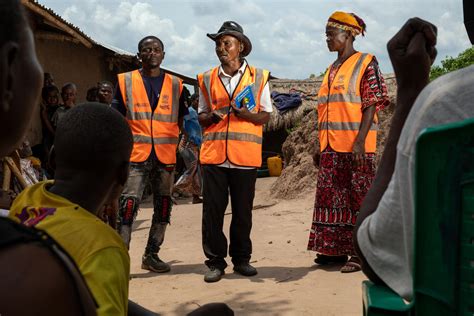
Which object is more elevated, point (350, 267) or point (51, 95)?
point (51, 95)

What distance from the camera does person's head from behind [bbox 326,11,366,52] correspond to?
5.37 metres

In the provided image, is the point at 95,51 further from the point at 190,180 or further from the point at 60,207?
the point at 60,207

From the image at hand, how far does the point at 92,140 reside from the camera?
1.96m

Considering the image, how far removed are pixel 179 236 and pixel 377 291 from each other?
19.7 feet

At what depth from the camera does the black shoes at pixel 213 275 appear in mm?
5098

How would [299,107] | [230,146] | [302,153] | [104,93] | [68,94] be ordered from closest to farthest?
[230,146] < [104,93] < [68,94] < [302,153] < [299,107]

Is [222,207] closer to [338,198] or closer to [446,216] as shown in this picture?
[338,198]

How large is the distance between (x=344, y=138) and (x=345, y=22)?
3.16ft

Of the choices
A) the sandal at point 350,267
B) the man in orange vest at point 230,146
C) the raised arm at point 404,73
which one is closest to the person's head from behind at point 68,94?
the man in orange vest at point 230,146

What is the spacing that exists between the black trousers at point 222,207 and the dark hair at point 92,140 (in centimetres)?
319

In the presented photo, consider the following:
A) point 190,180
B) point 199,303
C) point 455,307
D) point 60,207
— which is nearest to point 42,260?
point 60,207

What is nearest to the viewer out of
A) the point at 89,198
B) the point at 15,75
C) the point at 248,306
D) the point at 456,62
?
the point at 15,75

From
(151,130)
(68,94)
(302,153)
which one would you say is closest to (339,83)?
(151,130)

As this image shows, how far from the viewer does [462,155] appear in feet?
4.25
